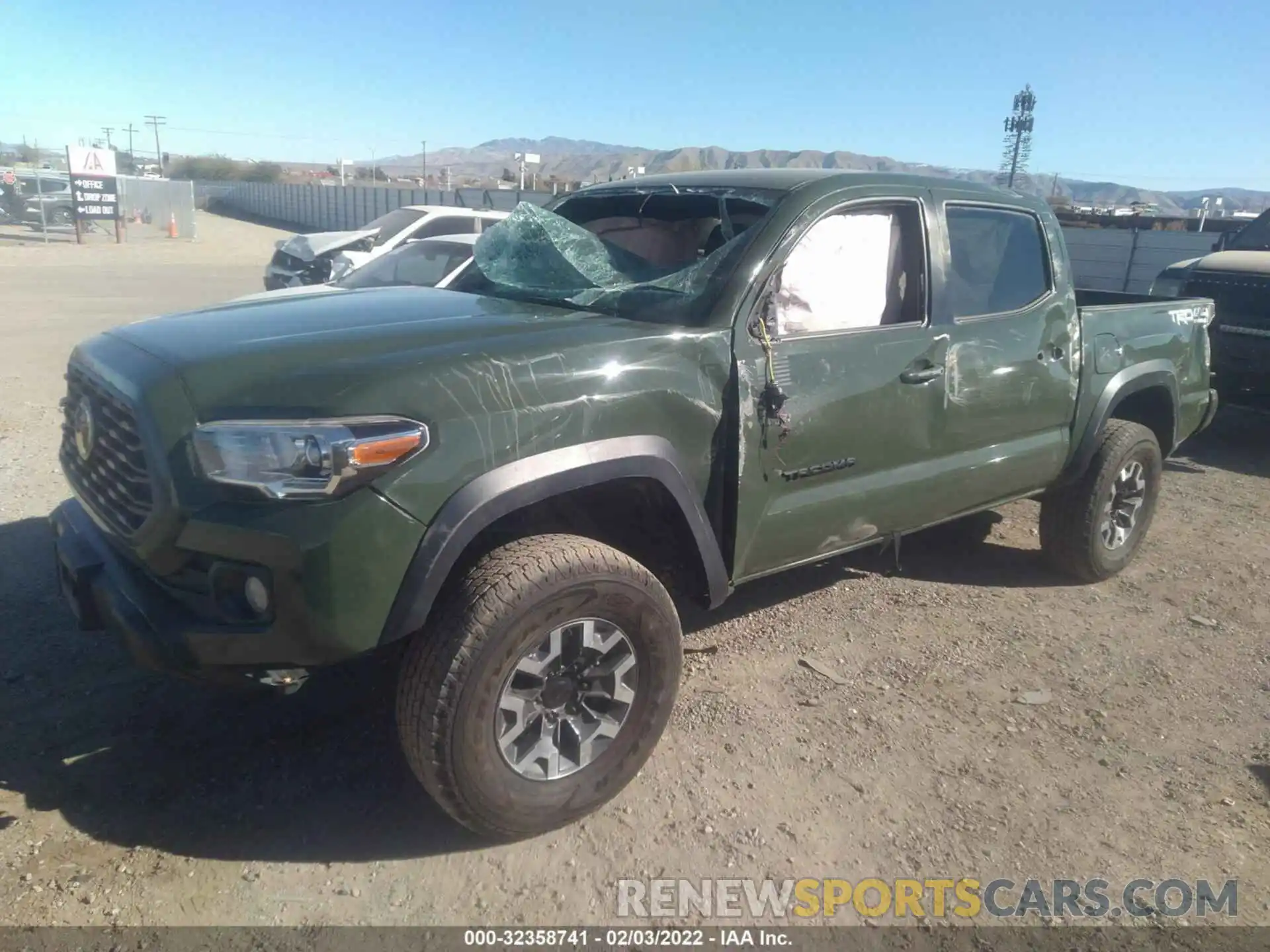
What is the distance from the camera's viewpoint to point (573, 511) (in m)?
3.11

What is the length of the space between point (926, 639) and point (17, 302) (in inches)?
574

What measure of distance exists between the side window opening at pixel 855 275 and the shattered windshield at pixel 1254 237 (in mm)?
7544

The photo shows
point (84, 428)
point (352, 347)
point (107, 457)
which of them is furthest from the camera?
point (84, 428)

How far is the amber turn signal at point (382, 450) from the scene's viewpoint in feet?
7.80

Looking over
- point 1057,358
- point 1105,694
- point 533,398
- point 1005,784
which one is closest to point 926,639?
point 1105,694

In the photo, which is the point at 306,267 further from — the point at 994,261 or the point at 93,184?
the point at 93,184

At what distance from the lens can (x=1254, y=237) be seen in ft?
31.5

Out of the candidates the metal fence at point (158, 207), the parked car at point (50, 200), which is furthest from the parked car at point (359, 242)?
the parked car at point (50, 200)

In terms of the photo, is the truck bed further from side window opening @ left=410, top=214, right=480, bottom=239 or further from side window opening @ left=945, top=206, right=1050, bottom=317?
side window opening @ left=410, top=214, right=480, bottom=239

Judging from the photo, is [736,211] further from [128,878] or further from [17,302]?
[17,302]

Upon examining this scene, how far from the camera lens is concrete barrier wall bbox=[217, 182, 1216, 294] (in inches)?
709

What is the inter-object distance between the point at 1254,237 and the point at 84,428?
10.6 m

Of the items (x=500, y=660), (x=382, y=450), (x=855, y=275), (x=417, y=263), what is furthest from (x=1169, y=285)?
(x=382, y=450)

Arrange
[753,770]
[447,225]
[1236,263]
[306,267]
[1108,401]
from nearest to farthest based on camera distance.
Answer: [753,770] < [1108,401] < [1236,263] < [306,267] < [447,225]
